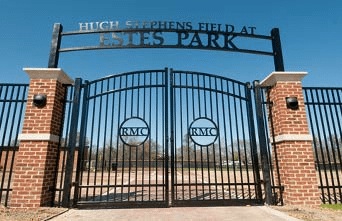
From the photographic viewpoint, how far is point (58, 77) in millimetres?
5215

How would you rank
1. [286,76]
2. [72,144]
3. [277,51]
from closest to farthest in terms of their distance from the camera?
[72,144] < [286,76] < [277,51]

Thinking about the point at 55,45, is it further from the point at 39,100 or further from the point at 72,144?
the point at 72,144

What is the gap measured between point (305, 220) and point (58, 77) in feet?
18.9

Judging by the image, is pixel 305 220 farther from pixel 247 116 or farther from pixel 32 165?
pixel 32 165

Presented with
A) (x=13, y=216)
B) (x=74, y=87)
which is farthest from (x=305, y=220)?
(x=74, y=87)

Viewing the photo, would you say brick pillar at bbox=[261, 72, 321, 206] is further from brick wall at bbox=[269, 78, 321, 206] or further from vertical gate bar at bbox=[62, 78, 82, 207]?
vertical gate bar at bbox=[62, 78, 82, 207]

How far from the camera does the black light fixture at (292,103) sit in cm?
516

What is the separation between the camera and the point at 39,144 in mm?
4758

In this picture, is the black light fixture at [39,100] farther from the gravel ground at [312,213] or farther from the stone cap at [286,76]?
the gravel ground at [312,213]

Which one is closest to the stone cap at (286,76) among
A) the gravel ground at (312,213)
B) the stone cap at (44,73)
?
the gravel ground at (312,213)

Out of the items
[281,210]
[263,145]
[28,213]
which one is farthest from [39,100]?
[281,210]

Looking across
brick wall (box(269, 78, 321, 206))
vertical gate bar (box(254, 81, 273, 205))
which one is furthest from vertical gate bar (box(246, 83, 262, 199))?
brick wall (box(269, 78, 321, 206))

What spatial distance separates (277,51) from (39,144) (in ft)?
20.7

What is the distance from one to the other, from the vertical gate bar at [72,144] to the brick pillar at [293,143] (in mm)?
4733
